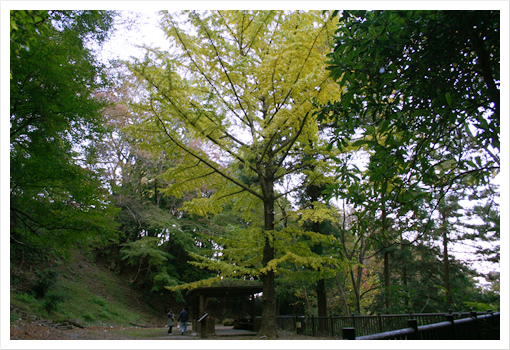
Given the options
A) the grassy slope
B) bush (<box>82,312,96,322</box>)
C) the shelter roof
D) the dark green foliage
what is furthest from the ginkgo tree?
bush (<box>82,312,96,322</box>)

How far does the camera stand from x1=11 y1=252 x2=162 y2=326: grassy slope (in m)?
9.31

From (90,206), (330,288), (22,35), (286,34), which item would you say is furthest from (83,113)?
(330,288)

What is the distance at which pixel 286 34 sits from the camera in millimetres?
5547

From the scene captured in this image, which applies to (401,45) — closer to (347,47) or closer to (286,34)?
(347,47)

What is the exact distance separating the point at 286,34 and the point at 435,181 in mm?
3964

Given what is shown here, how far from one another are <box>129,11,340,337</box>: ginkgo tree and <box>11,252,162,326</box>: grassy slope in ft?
19.0

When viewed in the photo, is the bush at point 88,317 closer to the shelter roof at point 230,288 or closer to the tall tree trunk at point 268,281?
the shelter roof at point 230,288

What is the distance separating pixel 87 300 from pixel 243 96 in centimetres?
1045

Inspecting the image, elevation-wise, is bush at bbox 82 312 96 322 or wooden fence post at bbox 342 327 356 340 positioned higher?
wooden fence post at bbox 342 327 356 340

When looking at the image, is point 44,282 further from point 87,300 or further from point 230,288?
point 230,288

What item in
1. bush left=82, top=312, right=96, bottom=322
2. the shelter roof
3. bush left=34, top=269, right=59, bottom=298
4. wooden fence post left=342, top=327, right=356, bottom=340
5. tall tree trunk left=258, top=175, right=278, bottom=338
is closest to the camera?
wooden fence post left=342, top=327, right=356, bottom=340

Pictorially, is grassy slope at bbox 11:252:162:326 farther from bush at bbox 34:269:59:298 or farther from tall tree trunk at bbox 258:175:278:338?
tall tree trunk at bbox 258:175:278:338

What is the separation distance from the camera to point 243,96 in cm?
666

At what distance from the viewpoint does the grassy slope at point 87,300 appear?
9.31 metres
